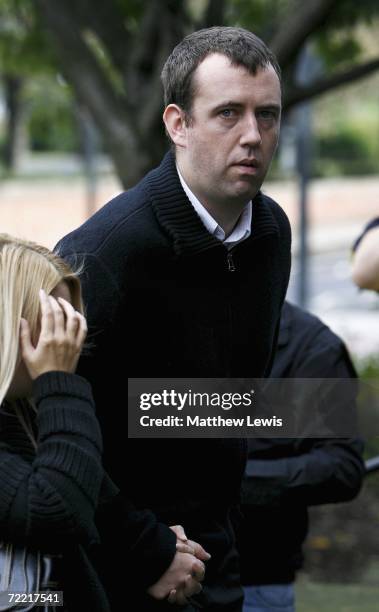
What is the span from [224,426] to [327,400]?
1.05 metres

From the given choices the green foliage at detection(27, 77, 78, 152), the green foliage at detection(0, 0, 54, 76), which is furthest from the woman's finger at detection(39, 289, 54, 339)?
the green foliage at detection(27, 77, 78, 152)

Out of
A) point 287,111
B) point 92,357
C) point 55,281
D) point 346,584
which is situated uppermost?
point 287,111

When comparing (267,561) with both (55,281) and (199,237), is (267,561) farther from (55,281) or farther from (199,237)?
(55,281)

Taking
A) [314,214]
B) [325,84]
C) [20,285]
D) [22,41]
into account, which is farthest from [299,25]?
[314,214]

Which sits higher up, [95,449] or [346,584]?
[95,449]

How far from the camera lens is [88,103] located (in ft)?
Result: 23.1

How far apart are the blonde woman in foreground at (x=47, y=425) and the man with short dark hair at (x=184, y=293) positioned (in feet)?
0.89

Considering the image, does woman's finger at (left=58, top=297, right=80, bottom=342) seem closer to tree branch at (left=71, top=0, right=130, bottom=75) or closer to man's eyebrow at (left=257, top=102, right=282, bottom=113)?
man's eyebrow at (left=257, top=102, right=282, bottom=113)

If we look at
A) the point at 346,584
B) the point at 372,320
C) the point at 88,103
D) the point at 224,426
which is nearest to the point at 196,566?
the point at 224,426

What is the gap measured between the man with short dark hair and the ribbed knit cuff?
0.35 m

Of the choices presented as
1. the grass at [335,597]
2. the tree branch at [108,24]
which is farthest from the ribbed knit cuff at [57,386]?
the tree branch at [108,24]

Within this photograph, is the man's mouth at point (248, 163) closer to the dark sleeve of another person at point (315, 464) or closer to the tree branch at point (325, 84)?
the dark sleeve of another person at point (315, 464)

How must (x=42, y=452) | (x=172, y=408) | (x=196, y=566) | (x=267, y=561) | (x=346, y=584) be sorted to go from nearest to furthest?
(x=42, y=452) → (x=196, y=566) → (x=172, y=408) → (x=267, y=561) → (x=346, y=584)

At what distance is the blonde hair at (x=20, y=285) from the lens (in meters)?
2.38
